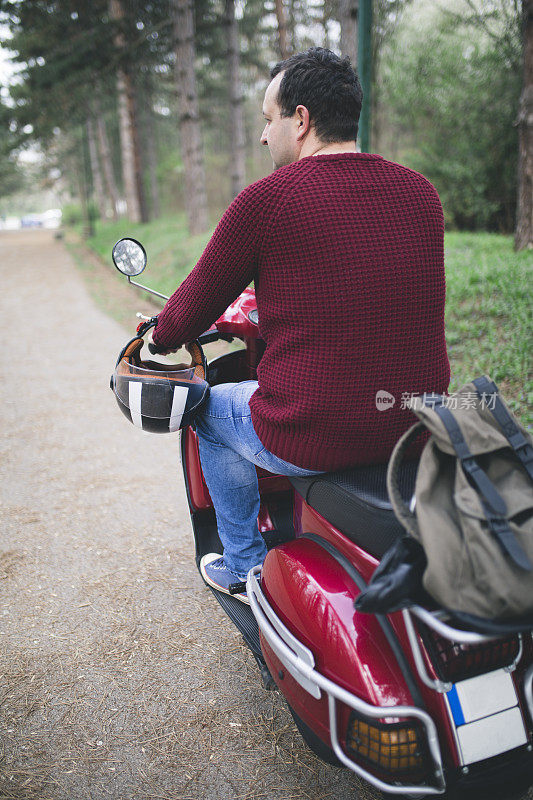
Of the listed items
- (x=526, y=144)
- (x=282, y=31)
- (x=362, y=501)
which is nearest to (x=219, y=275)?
(x=362, y=501)

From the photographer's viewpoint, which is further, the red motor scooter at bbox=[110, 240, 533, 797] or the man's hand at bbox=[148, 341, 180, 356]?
the man's hand at bbox=[148, 341, 180, 356]

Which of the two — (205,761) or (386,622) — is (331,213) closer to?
(386,622)

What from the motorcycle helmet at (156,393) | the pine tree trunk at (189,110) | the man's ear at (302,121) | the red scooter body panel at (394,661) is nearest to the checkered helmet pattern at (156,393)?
the motorcycle helmet at (156,393)

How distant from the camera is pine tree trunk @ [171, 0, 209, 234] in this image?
12305 mm

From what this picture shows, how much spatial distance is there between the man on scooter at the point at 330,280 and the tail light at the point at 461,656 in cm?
51

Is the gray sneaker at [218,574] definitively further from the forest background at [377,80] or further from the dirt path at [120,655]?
the forest background at [377,80]

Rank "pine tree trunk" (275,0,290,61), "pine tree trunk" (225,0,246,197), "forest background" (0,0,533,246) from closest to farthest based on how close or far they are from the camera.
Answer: "forest background" (0,0,533,246) < "pine tree trunk" (225,0,246,197) < "pine tree trunk" (275,0,290,61)

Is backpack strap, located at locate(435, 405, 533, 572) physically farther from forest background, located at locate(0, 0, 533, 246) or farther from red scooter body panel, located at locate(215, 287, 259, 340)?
forest background, located at locate(0, 0, 533, 246)

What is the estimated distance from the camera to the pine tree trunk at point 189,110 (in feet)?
40.4

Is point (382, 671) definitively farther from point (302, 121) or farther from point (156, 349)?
point (302, 121)

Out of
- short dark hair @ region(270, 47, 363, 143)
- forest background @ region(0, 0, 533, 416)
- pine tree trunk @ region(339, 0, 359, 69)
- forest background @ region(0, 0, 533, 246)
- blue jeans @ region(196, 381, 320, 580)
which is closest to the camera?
short dark hair @ region(270, 47, 363, 143)

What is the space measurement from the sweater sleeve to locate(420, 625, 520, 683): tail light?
A: 1.03 meters

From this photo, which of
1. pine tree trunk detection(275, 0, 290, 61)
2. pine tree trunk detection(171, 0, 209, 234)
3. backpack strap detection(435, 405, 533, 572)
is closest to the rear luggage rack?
backpack strap detection(435, 405, 533, 572)

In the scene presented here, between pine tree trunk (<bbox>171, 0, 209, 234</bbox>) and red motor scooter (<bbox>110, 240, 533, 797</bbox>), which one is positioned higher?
pine tree trunk (<bbox>171, 0, 209, 234</bbox>)
